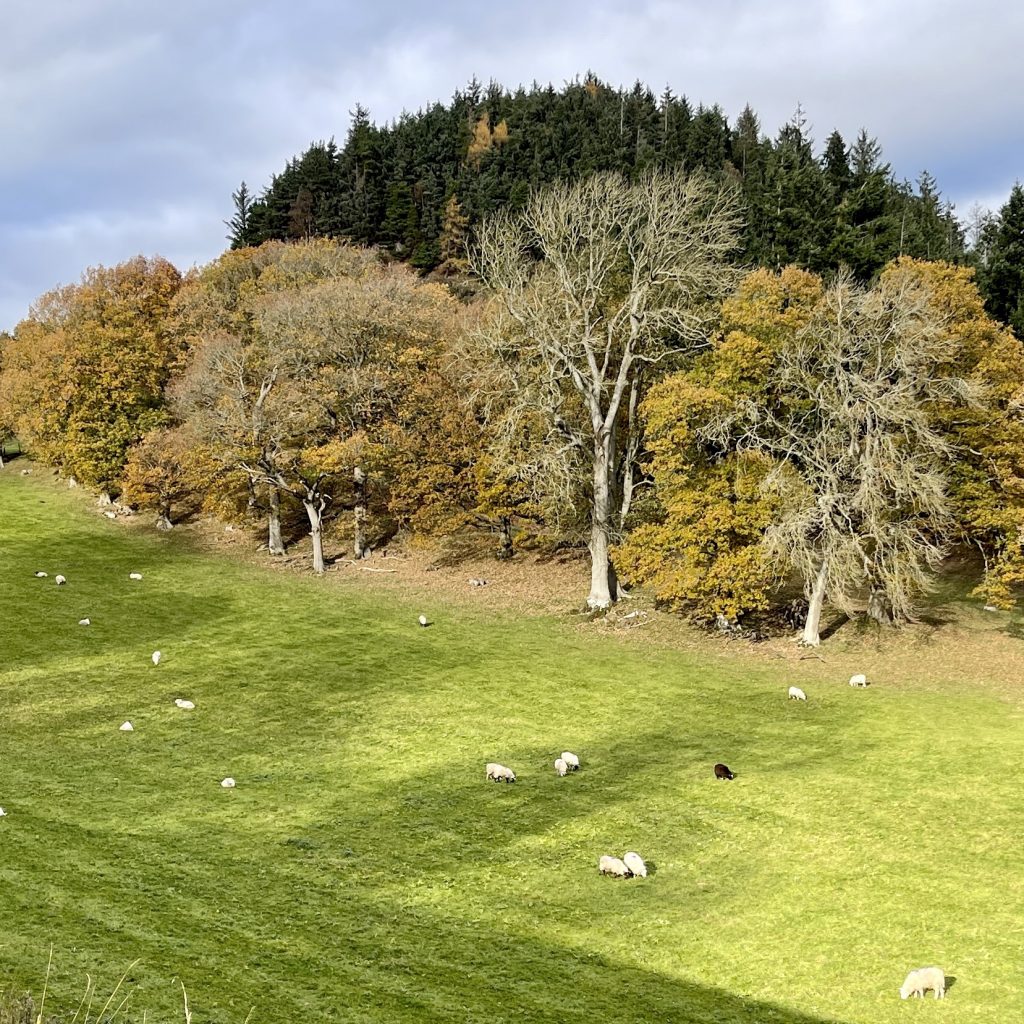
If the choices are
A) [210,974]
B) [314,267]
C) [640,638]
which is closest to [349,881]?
[210,974]

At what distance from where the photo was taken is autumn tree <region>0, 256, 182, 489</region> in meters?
69.9

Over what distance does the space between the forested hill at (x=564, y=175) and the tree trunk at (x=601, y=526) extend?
129 ft

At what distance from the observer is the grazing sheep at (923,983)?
15.9 meters

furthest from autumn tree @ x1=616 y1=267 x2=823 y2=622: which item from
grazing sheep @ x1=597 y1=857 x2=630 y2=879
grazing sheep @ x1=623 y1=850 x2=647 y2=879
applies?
grazing sheep @ x1=597 y1=857 x2=630 y2=879

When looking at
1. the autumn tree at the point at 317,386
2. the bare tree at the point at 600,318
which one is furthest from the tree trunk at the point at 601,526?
the autumn tree at the point at 317,386

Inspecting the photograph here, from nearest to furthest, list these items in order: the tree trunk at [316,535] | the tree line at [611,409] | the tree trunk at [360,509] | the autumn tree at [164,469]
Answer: the tree line at [611,409], the tree trunk at [316,535], the tree trunk at [360,509], the autumn tree at [164,469]

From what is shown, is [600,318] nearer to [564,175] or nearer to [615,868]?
[615,868]

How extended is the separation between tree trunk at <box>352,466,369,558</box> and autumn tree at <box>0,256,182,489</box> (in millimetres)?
20589

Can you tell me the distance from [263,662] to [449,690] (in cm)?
993

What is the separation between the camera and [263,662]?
4100 centimetres

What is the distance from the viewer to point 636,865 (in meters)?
21.1

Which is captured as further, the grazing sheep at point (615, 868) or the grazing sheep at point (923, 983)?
the grazing sheep at point (615, 868)

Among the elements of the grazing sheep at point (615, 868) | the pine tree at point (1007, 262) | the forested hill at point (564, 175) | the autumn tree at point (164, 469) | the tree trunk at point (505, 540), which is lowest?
the grazing sheep at point (615, 868)

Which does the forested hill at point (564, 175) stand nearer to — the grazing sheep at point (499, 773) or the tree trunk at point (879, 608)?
the tree trunk at point (879, 608)
